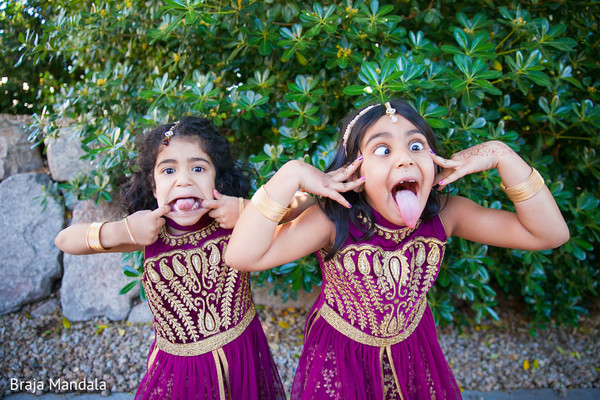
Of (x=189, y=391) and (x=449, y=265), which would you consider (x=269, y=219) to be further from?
(x=449, y=265)

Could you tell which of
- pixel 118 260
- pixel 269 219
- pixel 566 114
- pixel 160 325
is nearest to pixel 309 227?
pixel 269 219

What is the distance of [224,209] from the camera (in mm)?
1586

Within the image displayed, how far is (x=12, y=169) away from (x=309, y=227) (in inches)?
118

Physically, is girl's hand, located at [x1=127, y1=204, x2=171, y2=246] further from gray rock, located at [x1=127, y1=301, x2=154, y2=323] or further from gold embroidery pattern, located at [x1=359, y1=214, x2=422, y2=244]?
gray rock, located at [x1=127, y1=301, x2=154, y2=323]

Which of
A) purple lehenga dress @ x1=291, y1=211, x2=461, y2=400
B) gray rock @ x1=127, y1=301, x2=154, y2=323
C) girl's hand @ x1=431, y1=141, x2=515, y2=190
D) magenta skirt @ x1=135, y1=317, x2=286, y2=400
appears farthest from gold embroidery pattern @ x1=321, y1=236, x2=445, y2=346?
gray rock @ x1=127, y1=301, x2=154, y2=323

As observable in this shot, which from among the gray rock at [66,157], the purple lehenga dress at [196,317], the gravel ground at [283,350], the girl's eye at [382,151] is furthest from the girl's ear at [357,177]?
the gray rock at [66,157]

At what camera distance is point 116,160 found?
7.31 feet

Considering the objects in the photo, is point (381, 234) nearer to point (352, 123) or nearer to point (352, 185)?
point (352, 185)

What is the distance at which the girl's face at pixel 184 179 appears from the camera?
1.55 metres

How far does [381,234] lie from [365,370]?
1.53 ft

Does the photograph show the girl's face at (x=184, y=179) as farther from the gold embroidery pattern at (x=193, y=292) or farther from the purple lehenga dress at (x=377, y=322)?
the purple lehenga dress at (x=377, y=322)

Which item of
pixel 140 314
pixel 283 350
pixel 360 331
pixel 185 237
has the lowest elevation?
pixel 283 350

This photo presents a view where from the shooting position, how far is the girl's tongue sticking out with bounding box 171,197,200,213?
1545 mm

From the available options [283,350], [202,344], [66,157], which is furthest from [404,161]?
[66,157]
